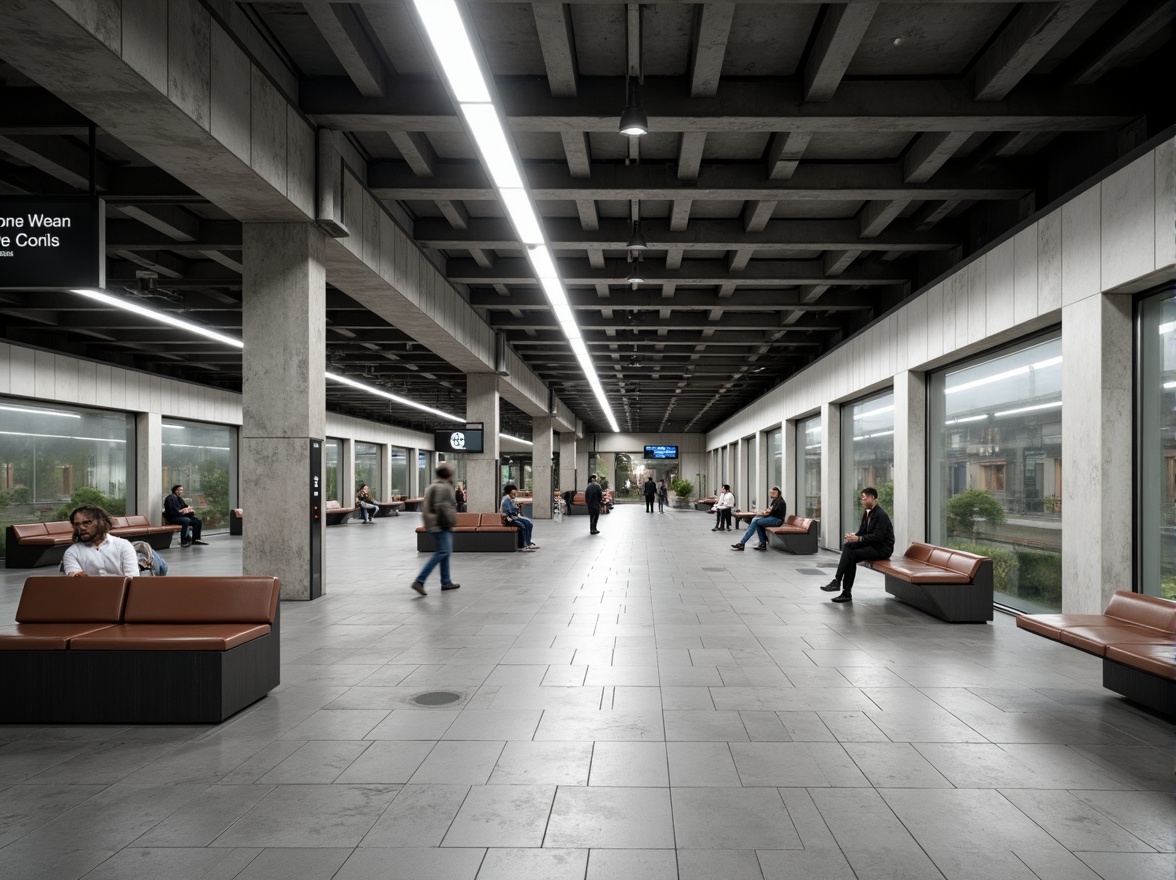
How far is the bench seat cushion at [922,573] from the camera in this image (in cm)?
822

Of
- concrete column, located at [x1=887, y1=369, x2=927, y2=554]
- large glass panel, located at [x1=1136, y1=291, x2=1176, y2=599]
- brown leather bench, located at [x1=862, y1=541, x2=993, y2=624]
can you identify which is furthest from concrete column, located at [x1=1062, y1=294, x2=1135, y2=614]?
concrete column, located at [x1=887, y1=369, x2=927, y2=554]

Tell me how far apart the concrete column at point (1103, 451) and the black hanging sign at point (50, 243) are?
28.5 ft

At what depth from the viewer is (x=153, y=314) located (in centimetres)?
1363

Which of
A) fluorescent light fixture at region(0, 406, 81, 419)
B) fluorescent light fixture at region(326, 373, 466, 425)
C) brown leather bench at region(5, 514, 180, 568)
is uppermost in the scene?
fluorescent light fixture at region(326, 373, 466, 425)

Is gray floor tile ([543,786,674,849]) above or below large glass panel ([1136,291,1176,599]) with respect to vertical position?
below

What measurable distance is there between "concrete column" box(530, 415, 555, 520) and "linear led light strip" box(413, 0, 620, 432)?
58.9 feet

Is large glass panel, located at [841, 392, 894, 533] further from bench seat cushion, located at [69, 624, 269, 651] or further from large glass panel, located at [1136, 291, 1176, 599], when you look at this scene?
bench seat cushion, located at [69, 624, 269, 651]

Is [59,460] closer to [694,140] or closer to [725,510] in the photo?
[694,140]

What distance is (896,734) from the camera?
4555mm

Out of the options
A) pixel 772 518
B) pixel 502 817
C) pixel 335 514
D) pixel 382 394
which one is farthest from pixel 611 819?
pixel 335 514

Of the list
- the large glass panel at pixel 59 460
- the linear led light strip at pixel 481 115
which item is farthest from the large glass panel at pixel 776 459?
the large glass panel at pixel 59 460

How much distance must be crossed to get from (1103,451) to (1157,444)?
420mm

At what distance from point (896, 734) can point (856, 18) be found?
17.9 feet

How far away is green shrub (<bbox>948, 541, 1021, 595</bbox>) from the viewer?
9562mm
